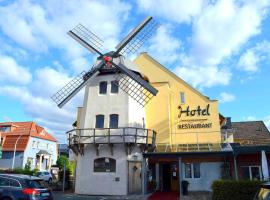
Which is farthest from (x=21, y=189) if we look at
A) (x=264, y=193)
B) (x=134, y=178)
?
(x=134, y=178)

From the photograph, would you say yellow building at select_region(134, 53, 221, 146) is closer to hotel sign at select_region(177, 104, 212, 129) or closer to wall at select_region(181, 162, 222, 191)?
hotel sign at select_region(177, 104, 212, 129)

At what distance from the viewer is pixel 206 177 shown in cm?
2320

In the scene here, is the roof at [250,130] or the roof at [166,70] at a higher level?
the roof at [166,70]

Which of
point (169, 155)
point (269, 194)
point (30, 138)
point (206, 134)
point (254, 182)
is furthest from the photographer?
point (30, 138)

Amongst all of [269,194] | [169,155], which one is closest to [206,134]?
[169,155]

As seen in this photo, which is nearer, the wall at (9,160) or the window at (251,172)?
the window at (251,172)

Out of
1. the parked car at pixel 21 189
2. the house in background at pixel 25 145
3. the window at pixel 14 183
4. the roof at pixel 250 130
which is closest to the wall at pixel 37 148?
the house in background at pixel 25 145

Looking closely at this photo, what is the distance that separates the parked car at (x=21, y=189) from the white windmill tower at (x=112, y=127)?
9581 mm

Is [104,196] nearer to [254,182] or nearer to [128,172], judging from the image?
[128,172]

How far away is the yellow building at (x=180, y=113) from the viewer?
25.9 metres

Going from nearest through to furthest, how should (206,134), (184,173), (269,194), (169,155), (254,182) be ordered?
1. (269,194)
2. (254,182)
3. (169,155)
4. (184,173)
5. (206,134)

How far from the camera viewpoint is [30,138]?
46656 mm

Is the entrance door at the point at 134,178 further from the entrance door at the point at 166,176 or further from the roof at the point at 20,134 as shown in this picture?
the roof at the point at 20,134

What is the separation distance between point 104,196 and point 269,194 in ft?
56.6
